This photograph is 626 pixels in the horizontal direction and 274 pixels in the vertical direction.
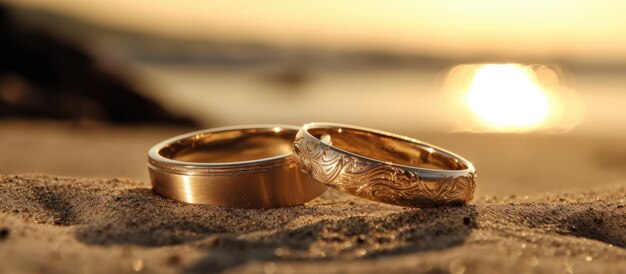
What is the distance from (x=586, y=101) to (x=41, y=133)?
535 inches

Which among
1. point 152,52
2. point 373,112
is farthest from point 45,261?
point 152,52

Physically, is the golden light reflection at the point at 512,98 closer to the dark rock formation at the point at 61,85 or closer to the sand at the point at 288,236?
the dark rock formation at the point at 61,85

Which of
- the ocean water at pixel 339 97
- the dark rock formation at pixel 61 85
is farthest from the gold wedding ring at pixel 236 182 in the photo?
the ocean water at pixel 339 97

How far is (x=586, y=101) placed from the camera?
16172 mm

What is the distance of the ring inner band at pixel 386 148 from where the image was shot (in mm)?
4246

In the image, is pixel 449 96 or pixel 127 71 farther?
pixel 449 96

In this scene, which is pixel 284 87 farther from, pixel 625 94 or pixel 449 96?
pixel 625 94

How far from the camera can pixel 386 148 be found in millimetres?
4418

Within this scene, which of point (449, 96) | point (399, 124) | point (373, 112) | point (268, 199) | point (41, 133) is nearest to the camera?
point (268, 199)

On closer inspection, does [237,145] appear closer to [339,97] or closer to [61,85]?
[61,85]

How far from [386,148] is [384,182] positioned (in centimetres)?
124

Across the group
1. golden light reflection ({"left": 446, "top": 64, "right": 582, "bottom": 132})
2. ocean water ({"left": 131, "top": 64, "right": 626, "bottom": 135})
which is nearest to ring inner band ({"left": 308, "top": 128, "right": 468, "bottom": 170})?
ocean water ({"left": 131, "top": 64, "right": 626, "bottom": 135})

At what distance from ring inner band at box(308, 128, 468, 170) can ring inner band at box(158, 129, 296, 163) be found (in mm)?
533

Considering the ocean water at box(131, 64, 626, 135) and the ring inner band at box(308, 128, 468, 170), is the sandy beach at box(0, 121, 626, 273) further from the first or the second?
the ocean water at box(131, 64, 626, 135)
